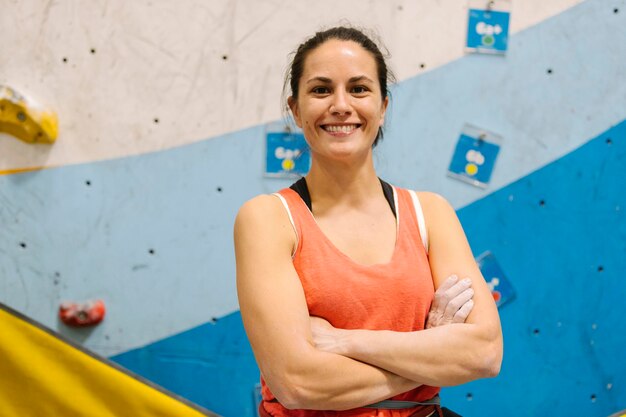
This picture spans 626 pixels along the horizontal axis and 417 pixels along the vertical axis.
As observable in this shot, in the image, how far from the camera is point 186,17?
208 cm

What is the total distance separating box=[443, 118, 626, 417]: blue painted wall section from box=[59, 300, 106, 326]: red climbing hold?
118 cm

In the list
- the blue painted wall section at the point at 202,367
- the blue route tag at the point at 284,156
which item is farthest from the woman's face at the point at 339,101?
→ the blue painted wall section at the point at 202,367

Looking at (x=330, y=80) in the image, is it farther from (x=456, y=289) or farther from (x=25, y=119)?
(x=25, y=119)

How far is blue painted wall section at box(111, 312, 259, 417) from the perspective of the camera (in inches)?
84.0

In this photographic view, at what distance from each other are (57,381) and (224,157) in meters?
0.84

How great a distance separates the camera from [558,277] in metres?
2.16

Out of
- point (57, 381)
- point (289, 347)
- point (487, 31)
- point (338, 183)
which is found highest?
point (487, 31)

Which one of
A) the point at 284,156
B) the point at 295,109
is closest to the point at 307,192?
the point at 295,109

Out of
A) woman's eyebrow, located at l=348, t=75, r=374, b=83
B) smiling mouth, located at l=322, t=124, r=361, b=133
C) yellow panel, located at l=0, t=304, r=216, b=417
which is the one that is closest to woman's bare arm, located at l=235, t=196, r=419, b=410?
smiling mouth, located at l=322, t=124, r=361, b=133

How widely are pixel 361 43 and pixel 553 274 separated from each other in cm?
127

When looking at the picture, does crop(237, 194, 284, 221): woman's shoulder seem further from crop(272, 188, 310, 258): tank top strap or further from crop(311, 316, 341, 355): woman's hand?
crop(311, 316, 341, 355): woman's hand

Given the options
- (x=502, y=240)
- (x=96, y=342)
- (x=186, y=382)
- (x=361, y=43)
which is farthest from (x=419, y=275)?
(x=96, y=342)

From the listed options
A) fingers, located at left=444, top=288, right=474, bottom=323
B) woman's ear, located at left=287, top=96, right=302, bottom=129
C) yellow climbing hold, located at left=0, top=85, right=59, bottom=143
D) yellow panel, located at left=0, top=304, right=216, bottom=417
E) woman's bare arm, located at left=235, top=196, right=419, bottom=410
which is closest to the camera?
woman's bare arm, located at left=235, top=196, right=419, bottom=410

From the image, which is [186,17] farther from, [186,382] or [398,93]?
[186,382]
